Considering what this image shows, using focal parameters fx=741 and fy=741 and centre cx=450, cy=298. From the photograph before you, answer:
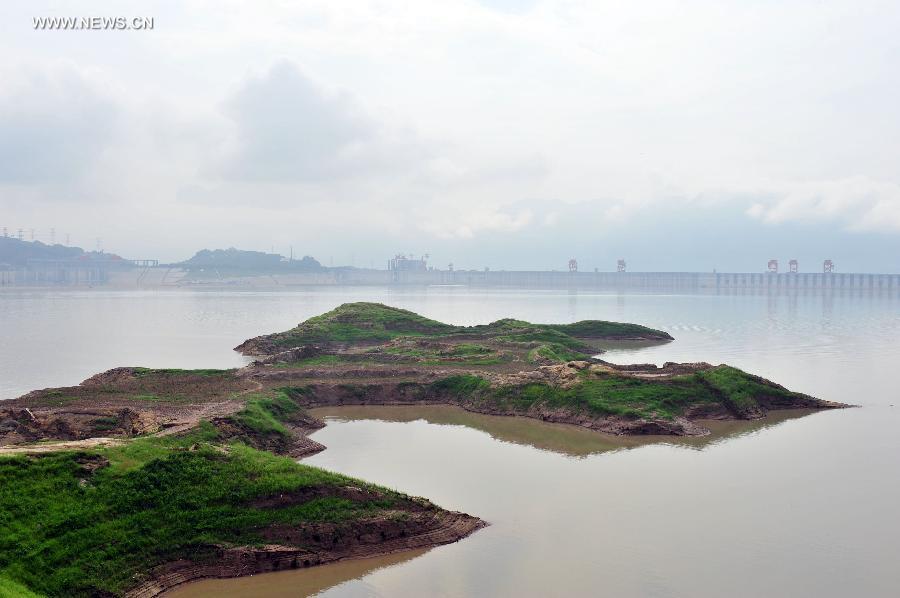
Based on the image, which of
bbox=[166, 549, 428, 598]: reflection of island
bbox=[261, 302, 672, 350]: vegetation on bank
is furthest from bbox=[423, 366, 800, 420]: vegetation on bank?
bbox=[261, 302, 672, 350]: vegetation on bank

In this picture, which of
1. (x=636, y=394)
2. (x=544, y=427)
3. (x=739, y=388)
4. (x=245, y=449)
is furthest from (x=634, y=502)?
(x=739, y=388)

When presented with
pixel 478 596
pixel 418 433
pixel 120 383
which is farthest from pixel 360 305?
pixel 478 596

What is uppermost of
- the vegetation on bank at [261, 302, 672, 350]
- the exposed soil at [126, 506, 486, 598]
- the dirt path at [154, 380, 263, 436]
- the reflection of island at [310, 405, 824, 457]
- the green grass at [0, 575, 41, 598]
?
the vegetation on bank at [261, 302, 672, 350]

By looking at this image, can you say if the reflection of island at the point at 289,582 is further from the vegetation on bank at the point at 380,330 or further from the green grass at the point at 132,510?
the vegetation on bank at the point at 380,330

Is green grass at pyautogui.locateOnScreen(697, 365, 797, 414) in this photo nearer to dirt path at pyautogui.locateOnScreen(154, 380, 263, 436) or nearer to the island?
the island

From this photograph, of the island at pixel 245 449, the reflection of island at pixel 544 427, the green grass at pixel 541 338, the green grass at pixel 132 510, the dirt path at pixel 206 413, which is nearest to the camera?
the green grass at pixel 132 510

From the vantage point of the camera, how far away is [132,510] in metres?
20.3

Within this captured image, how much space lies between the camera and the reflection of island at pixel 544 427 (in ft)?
113

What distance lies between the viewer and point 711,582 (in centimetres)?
1939

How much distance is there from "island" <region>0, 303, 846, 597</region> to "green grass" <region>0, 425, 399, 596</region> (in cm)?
4

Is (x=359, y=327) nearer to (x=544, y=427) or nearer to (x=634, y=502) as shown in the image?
(x=544, y=427)

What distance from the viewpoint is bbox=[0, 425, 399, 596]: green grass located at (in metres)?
17.9

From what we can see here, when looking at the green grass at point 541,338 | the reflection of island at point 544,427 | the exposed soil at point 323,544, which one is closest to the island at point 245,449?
the exposed soil at point 323,544

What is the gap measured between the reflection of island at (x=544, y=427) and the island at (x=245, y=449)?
0.82 m
